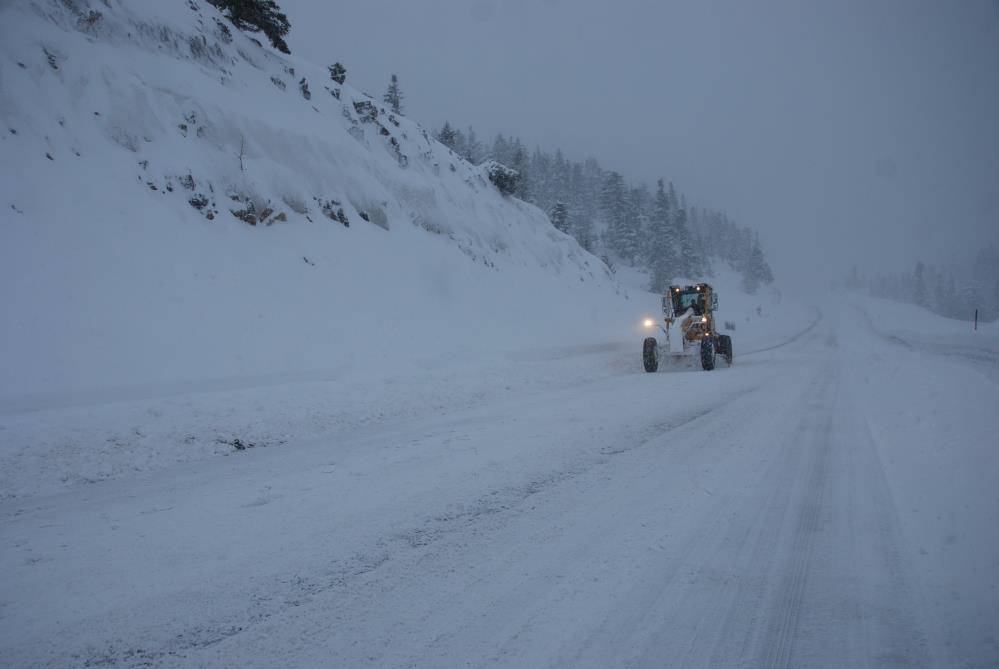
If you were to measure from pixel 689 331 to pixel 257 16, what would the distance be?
23887 millimetres

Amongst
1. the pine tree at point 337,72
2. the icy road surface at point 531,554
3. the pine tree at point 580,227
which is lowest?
the icy road surface at point 531,554

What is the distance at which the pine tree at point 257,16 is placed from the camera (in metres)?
21.5

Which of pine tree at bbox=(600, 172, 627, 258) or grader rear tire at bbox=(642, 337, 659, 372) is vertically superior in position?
pine tree at bbox=(600, 172, 627, 258)

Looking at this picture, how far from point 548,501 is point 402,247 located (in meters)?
16.7

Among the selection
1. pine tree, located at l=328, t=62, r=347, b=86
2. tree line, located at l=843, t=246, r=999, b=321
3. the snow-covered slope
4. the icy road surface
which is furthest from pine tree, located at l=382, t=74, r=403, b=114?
tree line, located at l=843, t=246, r=999, b=321

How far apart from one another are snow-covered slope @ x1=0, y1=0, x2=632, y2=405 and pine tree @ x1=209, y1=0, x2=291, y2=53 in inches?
36.0

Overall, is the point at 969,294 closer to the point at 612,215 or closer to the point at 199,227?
the point at 612,215

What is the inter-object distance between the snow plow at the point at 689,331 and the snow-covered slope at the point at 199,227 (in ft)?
17.6

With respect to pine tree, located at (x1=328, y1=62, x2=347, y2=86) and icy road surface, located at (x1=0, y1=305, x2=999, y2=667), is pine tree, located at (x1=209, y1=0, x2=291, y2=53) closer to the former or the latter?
pine tree, located at (x1=328, y1=62, x2=347, y2=86)

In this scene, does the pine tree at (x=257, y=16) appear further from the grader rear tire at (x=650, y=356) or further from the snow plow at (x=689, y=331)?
the grader rear tire at (x=650, y=356)

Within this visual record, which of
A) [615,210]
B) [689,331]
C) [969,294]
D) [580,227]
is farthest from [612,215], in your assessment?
[969,294]

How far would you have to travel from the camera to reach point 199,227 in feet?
41.5

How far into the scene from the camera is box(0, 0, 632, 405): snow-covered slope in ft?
29.5

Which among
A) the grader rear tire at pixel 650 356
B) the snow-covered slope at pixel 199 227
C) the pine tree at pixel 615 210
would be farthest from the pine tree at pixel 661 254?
the grader rear tire at pixel 650 356
